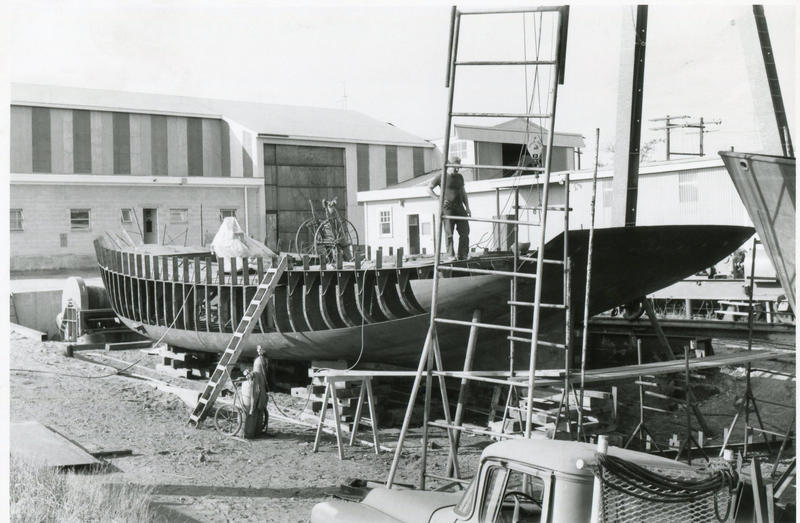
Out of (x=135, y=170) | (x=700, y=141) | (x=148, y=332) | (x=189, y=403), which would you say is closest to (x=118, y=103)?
(x=135, y=170)

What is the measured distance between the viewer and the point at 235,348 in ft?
37.9

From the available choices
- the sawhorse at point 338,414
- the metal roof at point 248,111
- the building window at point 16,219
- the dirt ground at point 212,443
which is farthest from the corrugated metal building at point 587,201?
the building window at point 16,219

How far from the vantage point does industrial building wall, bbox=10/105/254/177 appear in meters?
32.2

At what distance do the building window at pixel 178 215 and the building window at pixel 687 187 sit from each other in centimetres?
2052

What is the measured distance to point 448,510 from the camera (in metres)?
5.04

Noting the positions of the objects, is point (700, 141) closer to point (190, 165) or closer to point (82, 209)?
point (190, 165)

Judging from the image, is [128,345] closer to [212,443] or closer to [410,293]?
[212,443]

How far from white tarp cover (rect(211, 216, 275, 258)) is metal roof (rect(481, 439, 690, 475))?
467 inches

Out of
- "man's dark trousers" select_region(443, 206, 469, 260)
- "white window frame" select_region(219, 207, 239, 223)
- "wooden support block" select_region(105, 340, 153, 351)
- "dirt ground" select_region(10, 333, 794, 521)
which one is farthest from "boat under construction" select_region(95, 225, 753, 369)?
"white window frame" select_region(219, 207, 239, 223)

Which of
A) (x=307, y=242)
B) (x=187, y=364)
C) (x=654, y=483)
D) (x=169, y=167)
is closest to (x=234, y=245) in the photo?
(x=187, y=364)

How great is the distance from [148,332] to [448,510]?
44.0ft

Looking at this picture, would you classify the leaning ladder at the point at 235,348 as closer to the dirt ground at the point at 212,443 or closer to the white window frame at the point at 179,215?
the dirt ground at the point at 212,443

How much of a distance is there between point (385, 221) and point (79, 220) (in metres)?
12.3

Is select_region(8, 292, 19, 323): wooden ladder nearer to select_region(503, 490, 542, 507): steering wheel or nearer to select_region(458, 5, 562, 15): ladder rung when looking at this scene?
select_region(458, 5, 562, 15): ladder rung
